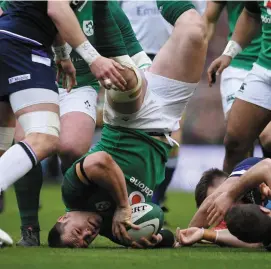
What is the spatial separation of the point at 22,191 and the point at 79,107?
4.11 ft

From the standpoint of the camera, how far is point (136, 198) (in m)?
6.22

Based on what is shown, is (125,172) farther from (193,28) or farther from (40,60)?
(193,28)

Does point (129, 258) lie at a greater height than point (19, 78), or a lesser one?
lesser

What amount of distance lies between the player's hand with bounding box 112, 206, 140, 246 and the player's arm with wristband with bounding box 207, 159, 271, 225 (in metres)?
0.48

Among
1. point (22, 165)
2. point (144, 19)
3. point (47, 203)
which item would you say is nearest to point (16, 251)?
point (22, 165)

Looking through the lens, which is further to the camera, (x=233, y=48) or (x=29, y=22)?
(x=233, y=48)

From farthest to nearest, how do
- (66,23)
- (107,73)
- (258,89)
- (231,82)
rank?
(231,82)
(258,89)
(66,23)
(107,73)

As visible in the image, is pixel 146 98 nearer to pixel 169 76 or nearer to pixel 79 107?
pixel 169 76

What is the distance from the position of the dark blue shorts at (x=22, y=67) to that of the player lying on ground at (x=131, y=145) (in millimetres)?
427

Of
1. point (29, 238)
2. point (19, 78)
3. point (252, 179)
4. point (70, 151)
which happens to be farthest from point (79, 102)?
point (252, 179)

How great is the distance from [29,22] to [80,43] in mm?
472

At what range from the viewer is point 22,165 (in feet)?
18.6

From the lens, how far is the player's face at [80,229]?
5984 mm

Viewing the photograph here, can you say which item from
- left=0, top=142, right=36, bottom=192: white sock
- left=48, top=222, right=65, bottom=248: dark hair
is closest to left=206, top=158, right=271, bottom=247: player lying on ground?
left=48, top=222, right=65, bottom=248: dark hair
